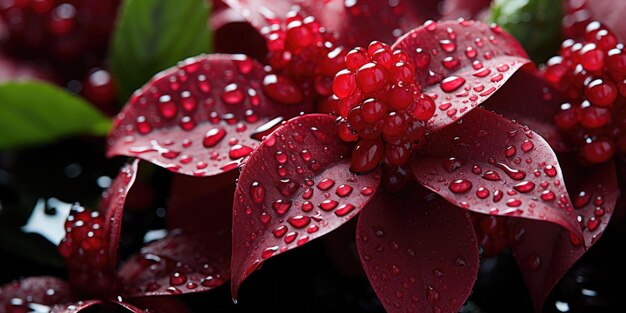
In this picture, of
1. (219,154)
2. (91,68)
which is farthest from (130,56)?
(219,154)

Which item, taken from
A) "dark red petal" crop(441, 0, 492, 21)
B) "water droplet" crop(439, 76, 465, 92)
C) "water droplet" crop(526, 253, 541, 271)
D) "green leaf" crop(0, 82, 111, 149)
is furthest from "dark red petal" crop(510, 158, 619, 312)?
"green leaf" crop(0, 82, 111, 149)

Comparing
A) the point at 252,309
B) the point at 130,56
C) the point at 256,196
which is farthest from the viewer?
the point at 130,56

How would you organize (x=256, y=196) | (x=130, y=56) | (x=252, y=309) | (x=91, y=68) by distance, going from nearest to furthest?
(x=256, y=196) < (x=252, y=309) < (x=130, y=56) < (x=91, y=68)

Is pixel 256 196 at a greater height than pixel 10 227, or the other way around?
pixel 256 196

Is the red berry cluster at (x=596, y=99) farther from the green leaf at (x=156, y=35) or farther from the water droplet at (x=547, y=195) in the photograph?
the green leaf at (x=156, y=35)

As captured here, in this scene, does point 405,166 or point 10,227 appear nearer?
point 405,166

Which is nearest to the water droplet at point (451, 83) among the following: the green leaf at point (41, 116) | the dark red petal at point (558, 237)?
the dark red petal at point (558, 237)

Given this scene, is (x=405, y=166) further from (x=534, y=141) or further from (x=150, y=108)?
(x=150, y=108)
